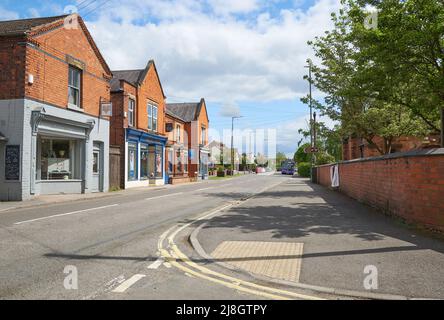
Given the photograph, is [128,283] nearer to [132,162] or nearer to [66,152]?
[66,152]

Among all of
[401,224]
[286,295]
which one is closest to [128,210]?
[401,224]

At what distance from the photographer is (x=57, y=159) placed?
67.5ft

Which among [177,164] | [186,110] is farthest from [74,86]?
[186,110]

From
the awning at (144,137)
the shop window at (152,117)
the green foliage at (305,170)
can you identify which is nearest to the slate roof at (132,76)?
the shop window at (152,117)

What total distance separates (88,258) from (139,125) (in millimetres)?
24072

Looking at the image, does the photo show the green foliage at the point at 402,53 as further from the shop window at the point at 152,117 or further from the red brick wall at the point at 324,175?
the shop window at the point at 152,117

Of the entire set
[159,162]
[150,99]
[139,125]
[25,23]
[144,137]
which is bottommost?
[159,162]

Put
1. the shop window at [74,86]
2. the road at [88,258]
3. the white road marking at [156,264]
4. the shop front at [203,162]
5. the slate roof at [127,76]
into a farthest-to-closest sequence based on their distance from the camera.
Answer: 1. the shop front at [203,162]
2. the slate roof at [127,76]
3. the shop window at [74,86]
4. the white road marking at [156,264]
5. the road at [88,258]

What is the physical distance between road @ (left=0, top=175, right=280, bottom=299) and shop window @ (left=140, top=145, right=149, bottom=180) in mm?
19243

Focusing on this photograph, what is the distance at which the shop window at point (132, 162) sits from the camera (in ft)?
93.9

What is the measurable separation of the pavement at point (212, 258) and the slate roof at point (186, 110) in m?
37.8

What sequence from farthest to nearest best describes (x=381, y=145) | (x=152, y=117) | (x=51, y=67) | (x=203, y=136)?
(x=203, y=136) < (x=152, y=117) < (x=381, y=145) < (x=51, y=67)

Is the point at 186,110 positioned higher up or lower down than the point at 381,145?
higher up

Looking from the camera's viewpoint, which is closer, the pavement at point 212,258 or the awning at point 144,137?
the pavement at point 212,258
